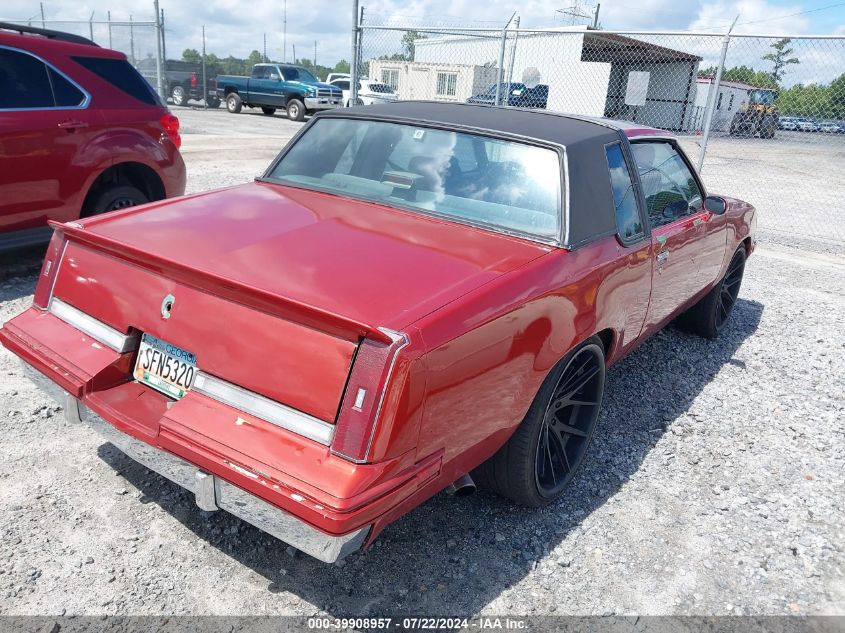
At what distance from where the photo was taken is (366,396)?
79.3 inches

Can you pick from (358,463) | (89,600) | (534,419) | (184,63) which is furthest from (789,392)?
(184,63)

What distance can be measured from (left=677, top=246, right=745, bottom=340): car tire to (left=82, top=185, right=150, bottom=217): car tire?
462 centimetres

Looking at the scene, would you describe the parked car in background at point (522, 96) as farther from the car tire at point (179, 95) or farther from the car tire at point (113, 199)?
the car tire at point (179, 95)

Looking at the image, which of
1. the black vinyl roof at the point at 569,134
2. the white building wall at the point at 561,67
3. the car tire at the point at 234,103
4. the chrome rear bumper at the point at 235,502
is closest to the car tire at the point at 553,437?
the black vinyl roof at the point at 569,134

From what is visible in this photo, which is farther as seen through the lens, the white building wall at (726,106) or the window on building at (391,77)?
the white building wall at (726,106)

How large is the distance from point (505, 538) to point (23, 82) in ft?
16.0

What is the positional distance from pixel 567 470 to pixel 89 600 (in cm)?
203

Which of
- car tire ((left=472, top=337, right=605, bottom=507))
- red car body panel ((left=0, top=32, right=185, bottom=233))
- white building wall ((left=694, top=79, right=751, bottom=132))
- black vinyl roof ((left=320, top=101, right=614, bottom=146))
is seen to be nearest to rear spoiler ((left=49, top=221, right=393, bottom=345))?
car tire ((left=472, top=337, right=605, bottom=507))

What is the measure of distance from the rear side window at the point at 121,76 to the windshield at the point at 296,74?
1909cm

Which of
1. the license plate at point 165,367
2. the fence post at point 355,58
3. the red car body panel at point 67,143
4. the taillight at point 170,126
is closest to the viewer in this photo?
the license plate at point 165,367

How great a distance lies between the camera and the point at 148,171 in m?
6.08

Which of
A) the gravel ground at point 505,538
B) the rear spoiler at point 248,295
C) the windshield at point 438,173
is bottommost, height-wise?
the gravel ground at point 505,538

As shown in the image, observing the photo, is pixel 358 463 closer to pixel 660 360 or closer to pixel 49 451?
pixel 49 451

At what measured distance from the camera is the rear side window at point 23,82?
5.08 metres
